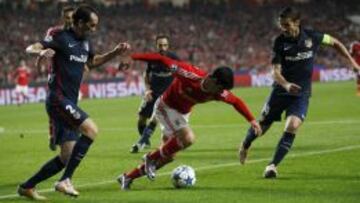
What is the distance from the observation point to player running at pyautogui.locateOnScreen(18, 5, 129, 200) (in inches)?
411

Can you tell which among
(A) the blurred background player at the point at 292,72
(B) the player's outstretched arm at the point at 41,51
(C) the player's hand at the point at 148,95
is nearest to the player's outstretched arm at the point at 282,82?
(A) the blurred background player at the point at 292,72

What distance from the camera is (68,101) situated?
10.5m

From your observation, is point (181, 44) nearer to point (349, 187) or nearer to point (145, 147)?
point (145, 147)

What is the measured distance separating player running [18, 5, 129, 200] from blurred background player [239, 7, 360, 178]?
3075mm

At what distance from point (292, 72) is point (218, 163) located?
2.42m

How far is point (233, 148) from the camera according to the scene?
55.1ft

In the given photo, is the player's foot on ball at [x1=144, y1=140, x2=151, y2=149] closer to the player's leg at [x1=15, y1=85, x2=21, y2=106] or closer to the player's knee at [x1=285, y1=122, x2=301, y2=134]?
the player's knee at [x1=285, y1=122, x2=301, y2=134]

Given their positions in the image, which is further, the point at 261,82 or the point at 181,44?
Result: the point at 181,44

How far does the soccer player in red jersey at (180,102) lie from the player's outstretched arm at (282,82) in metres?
0.91

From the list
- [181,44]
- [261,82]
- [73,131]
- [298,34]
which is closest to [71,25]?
[73,131]

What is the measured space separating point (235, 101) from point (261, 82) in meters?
40.3

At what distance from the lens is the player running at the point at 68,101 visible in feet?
34.2

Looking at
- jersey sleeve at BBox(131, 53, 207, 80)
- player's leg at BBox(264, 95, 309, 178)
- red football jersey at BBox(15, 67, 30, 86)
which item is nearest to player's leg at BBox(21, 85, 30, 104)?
red football jersey at BBox(15, 67, 30, 86)

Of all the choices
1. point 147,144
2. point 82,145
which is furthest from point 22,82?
point 82,145
